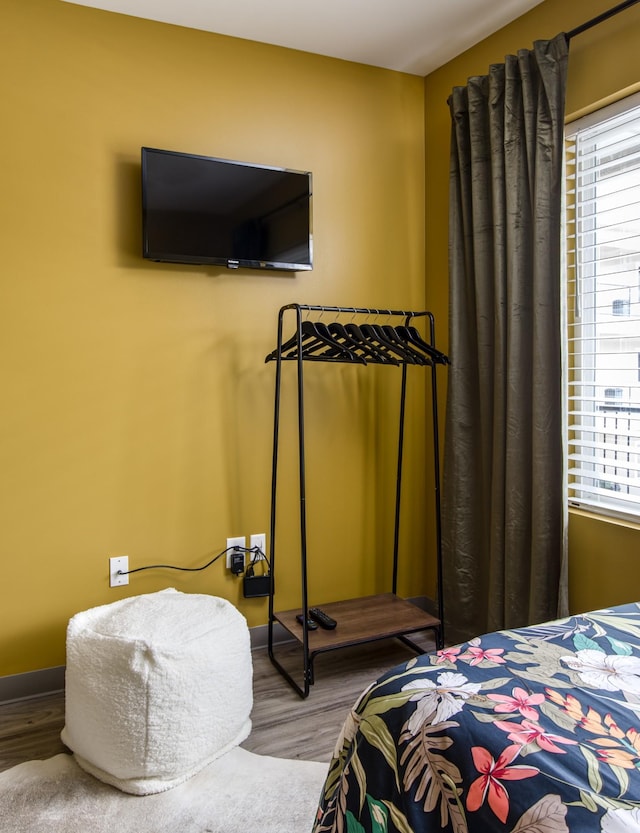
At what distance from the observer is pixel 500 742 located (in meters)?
0.97

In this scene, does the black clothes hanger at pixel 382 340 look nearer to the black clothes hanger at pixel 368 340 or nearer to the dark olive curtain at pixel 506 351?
the black clothes hanger at pixel 368 340

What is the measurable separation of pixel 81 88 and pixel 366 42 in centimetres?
123

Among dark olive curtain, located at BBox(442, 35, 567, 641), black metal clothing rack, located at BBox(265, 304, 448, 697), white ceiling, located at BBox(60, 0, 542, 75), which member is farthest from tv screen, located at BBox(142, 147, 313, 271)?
dark olive curtain, located at BBox(442, 35, 567, 641)

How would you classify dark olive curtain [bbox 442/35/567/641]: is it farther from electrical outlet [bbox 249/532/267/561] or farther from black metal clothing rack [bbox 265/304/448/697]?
electrical outlet [bbox 249/532/267/561]

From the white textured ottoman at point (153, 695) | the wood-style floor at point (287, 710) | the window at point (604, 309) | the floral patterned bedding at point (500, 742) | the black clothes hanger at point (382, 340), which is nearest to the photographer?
the floral patterned bedding at point (500, 742)

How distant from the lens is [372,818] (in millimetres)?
1061

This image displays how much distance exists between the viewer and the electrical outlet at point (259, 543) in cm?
278

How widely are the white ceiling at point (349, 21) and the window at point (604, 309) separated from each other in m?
0.66

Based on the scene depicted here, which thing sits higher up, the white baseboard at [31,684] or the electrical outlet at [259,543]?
the electrical outlet at [259,543]

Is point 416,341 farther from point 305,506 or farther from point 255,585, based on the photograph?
point 255,585

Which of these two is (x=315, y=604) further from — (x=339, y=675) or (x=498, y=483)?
(x=498, y=483)

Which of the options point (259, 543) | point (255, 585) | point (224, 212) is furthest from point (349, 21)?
point (255, 585)

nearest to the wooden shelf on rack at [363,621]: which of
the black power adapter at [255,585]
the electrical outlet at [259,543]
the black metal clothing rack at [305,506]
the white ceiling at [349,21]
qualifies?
the black metal clothing rack at [305,506]

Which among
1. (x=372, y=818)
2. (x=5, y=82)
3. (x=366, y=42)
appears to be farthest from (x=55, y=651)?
(x=366, y=42)
